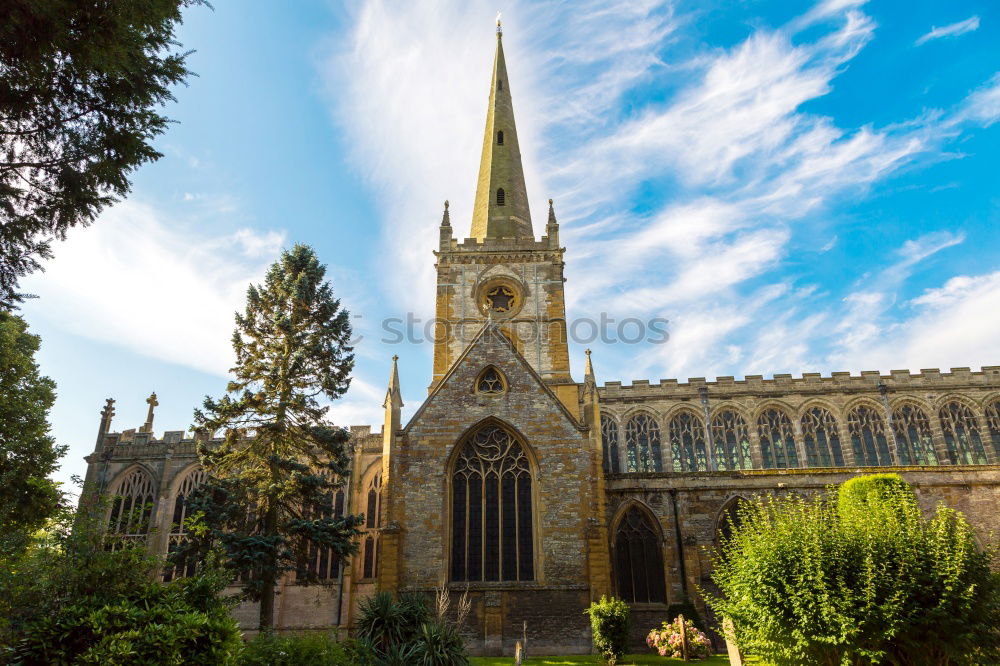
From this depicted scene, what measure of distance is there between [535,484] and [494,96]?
2920 centimetres

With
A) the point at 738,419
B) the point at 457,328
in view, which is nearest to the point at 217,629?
the point at 457,328

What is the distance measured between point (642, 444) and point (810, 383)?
1054cm

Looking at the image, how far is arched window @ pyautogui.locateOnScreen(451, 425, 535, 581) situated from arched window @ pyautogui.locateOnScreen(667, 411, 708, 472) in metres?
18.2

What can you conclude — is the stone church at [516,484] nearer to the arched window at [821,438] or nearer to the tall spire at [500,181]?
the arched window at [821,438]

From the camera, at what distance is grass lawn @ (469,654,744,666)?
17.0 m

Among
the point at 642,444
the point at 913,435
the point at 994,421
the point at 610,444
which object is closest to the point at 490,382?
the point at 610,444

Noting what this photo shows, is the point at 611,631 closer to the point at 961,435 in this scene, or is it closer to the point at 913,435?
the point at 913,435

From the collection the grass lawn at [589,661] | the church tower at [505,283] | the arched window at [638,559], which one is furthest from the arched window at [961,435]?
the grass lawn at [589,661]

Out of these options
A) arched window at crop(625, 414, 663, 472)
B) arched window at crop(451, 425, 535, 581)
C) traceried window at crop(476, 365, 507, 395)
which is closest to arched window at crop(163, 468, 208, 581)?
arched window at crop(451, 425, 535, 581)

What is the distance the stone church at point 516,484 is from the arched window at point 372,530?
3.7 inches

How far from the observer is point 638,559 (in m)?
22.0

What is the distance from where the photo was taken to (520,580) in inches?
787

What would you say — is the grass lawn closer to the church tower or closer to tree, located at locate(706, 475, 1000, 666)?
tree, located at locate(706, 475, 1000, 666)

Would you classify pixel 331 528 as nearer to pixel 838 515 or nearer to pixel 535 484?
pixel 535 484
